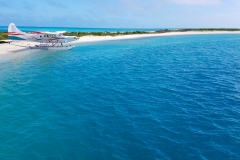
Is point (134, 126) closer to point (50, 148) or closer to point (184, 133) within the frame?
point (184, 133)

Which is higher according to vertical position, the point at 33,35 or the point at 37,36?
the point at 33,35

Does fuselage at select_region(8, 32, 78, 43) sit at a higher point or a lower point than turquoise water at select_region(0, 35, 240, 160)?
higher

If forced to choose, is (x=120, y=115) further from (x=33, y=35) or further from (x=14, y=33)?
(x=14, y=33)

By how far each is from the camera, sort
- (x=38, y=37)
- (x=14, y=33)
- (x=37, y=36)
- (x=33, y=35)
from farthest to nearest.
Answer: (x=38, y=37)
(x=14, y=33)
(x=37, y=36)
(x=33, y=35)

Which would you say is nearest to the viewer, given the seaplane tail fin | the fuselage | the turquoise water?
the turquoise water

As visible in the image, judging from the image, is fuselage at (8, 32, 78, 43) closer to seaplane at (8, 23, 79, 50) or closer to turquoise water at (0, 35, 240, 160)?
seaplane at (8, 23, 79, 50)

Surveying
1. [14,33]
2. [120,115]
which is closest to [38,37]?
[14,33]

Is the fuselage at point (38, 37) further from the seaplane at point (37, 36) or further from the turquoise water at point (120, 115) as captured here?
the turquoise water at point (120, 115)

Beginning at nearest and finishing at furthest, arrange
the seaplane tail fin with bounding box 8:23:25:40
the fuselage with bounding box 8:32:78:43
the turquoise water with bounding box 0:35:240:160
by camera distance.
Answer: the turquoise water with bounding box 0:35:240:160 → the fuselage with bounding box 8:32:78:43 → the seaplane tail fin with bounding box 8:23:25:40

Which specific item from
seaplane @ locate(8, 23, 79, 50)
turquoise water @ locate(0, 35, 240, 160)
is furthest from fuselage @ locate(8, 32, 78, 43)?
turquoise water @ locate(0, 35, 240, 160)

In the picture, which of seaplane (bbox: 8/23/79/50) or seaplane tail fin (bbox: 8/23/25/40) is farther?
seaplane tail fin (bbox: 8/23/25/40)
